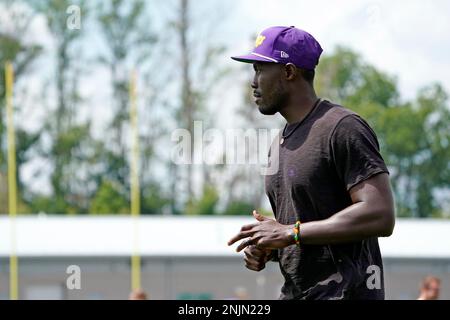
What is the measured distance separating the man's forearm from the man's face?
2.03 ft

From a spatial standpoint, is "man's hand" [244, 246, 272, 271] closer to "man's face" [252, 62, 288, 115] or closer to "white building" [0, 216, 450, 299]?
"man's face" [252, 62, 288, 115]

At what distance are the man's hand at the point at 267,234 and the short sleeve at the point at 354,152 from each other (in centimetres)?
30

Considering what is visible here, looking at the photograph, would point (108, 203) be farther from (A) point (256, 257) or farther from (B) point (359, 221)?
(B) point (359, 221)

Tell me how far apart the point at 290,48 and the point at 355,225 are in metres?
0.80

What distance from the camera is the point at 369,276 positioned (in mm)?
4348

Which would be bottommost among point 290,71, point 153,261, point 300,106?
point 153,261

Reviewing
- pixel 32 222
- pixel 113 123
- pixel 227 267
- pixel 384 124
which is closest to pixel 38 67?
pixel 113 123

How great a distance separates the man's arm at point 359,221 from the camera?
419cm

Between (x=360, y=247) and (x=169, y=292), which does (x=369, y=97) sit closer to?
(x=169, y=292)

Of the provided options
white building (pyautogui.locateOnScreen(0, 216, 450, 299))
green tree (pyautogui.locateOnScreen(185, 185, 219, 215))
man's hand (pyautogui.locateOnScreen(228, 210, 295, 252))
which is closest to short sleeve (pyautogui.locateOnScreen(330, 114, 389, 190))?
man's hand (pyautogui.locateOnScreen(228, 210, 295, 252))

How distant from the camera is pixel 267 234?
14.3 ft

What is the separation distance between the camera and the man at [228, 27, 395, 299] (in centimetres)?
422

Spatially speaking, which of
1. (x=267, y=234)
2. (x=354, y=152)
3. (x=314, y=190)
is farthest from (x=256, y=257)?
(x=354, y=152)

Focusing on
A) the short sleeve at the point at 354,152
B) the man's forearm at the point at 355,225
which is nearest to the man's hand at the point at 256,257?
the man's forearm at the point at 355,225
